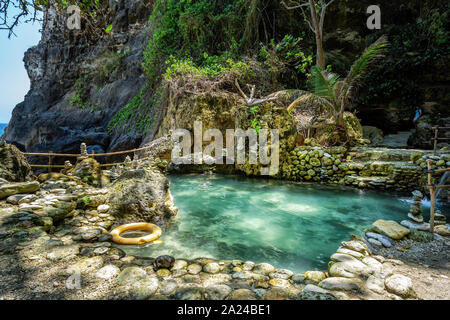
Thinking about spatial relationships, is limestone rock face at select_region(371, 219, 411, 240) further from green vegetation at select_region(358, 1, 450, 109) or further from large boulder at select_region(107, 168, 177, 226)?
green vegetation at select_region(358, 1, 450, 109)

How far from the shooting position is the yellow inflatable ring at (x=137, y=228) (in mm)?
3153

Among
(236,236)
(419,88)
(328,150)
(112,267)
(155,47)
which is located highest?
(155,47)

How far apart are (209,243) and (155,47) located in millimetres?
14344

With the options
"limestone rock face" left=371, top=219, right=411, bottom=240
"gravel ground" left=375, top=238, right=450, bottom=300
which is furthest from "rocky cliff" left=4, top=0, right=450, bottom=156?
"limestone rock face" left=371, top=219, right=411, bottom=240

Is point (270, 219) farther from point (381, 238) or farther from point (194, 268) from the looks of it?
point (194, 268)

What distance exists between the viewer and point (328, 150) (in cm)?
815

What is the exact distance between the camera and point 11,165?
169 inches

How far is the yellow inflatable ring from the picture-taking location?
3.15m

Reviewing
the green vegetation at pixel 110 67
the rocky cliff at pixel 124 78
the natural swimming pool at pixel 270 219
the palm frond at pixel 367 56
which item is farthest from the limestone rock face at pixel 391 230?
the green vegetation at pixel 110 67

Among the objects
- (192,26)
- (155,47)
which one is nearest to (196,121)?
(192,26)

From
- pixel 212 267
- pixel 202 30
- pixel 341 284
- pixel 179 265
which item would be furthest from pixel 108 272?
pixel 202 30

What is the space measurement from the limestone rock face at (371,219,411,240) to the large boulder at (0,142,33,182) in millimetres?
6852

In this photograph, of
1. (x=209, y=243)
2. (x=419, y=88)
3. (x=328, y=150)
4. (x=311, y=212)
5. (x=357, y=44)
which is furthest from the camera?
(x=357, y=44)

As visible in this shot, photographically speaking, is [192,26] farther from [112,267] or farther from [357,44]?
[112,267]
